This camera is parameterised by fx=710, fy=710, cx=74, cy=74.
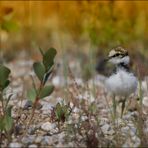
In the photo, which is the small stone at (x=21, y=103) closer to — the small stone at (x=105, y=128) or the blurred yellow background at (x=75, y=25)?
the small stone at (x=105, y=128)

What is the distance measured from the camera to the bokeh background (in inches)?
340

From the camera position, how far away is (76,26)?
9.79 m

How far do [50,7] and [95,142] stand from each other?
703 centimetres

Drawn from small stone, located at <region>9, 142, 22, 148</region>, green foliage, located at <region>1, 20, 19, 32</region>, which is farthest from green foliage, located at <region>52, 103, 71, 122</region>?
green foliage, located at <region>1, 20, 19, 32</region>

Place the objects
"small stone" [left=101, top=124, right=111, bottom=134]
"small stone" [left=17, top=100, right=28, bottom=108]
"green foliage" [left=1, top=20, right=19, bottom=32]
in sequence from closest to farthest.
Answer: "small stone" [left=101, top=124, right=111, bottom=134] < "small stone" [left=17, top=100, right=28, bottom=108] < "green foliage" [left=1, top=20, right=19, bottom=32]

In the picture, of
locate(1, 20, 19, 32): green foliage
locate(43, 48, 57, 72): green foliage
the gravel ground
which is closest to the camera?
the gravel ground

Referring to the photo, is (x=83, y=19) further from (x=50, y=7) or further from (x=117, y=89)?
(x=117, y=89)

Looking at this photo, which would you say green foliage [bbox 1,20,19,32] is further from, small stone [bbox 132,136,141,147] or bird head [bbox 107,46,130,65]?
small stone [bbox 132,136,141,147]

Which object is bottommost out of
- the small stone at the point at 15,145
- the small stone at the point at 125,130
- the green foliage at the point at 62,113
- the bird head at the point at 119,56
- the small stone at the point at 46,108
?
Result: the small stone at the point at 15,145

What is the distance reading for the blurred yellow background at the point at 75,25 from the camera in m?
8.67

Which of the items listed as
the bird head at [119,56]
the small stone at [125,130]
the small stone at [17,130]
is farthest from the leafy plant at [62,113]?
the bird head at [119,56]

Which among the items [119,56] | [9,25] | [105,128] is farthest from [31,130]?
[9,25]

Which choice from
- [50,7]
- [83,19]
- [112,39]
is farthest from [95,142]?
[50,7]

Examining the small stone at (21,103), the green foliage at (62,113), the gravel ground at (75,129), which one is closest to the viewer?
the gravel ground at (75,129)
